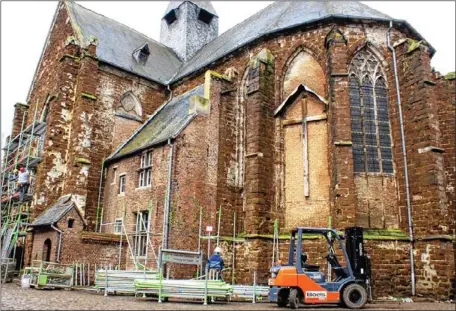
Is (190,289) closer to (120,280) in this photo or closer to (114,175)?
(120,280)

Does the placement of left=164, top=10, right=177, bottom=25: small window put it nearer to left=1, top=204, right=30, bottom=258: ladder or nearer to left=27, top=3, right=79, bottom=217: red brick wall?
left=27, top=3, right=79, bottom=217: red brick wall

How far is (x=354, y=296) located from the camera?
11.2 m

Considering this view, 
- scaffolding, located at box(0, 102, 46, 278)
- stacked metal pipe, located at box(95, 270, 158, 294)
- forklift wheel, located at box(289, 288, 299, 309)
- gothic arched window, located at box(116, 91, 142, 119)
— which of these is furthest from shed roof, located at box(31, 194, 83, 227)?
forklift wheel, located at box(289, 288, 299, 309)

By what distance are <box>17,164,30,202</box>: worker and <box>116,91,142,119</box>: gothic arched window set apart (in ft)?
18.9

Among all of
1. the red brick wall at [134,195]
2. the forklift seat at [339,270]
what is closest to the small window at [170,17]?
the red brick wall at [134,195]

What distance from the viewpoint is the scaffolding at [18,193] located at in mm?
21047

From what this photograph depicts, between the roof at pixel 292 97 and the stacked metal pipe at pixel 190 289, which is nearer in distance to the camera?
the stacked metal pipe at pixel 190 289

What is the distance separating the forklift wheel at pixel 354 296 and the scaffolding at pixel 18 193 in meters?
15.7

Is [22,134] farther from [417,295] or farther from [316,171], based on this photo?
Answer: [417,295]

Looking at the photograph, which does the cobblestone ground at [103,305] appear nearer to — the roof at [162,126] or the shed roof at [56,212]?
the shed roof at [56,212]

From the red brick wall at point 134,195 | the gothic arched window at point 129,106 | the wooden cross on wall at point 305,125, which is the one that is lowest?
the red brick wall at point 134,195

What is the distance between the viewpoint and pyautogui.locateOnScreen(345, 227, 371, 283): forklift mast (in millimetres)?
11984

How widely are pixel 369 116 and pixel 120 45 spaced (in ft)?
53.3

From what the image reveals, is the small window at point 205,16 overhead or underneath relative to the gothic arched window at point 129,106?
overhead
